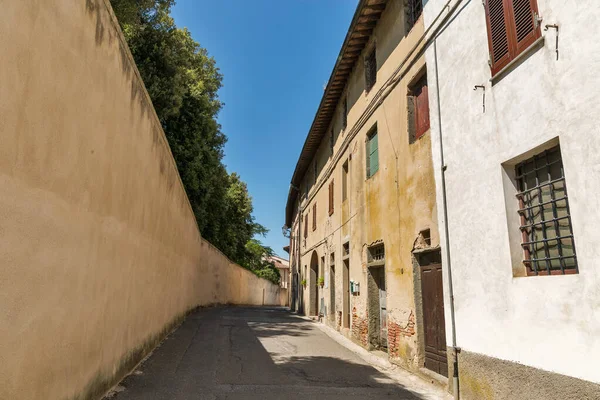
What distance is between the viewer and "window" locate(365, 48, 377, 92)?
11.0m

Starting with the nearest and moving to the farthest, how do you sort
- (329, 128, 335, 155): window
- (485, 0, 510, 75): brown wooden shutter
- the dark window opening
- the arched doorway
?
(485, 0, 510, 75): brown wooden shutter → the dark window opening → (329, 128, 335, 155): window → the arched doorway

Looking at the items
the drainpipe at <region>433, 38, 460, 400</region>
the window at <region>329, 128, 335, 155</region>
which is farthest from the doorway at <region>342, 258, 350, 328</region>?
the drainpipe at <region>433, 38, 460, 400</region>

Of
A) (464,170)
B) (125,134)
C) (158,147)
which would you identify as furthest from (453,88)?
(158,147)

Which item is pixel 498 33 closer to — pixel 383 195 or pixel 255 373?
pixel 383 195

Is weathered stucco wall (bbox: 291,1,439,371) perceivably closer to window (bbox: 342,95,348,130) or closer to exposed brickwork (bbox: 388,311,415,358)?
exposed brickwork (bbox: 388,311,415,358)

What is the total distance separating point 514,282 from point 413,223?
2.95m

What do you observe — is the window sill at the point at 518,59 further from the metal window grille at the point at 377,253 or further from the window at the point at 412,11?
the metal window grille at the point at 377,253

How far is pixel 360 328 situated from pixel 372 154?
429 cm

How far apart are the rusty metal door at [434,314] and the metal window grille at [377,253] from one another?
7.53ft

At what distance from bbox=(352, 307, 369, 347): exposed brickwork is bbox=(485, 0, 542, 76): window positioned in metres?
6.64

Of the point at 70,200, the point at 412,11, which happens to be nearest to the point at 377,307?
the point at 412,11

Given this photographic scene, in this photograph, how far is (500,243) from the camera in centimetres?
512

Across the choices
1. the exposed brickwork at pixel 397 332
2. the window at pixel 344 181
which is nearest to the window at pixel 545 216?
the exposed brickwork at pixel 397 332

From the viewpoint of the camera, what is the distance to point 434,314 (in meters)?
7.06
